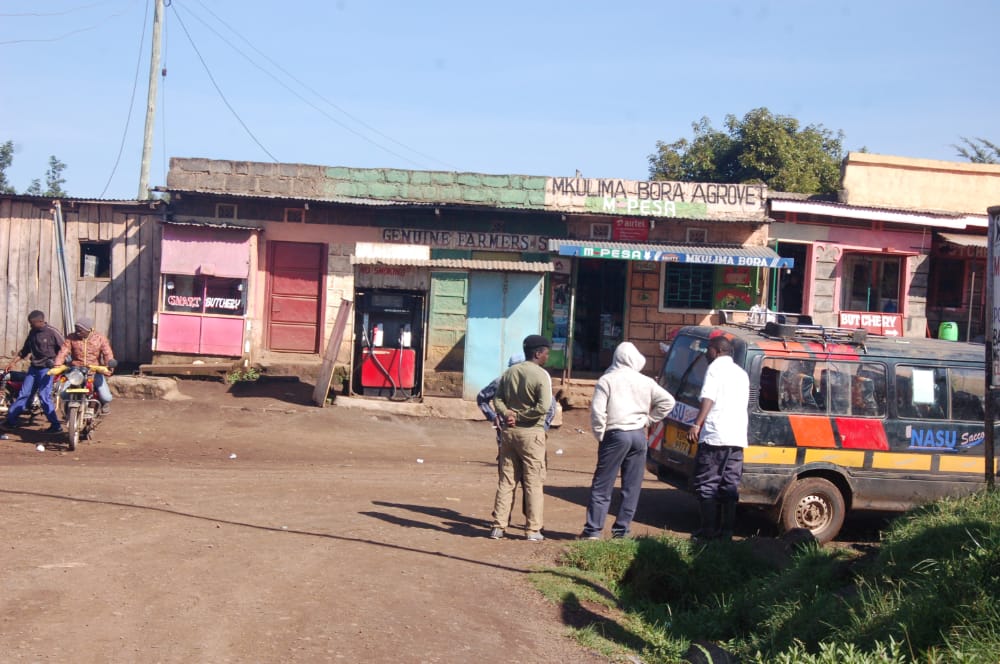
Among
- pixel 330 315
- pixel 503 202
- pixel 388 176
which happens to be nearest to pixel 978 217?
pixel 503 202

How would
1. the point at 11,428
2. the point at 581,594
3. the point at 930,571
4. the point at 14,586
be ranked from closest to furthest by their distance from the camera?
the point at 930,571, the point at 14,586, the point at 581,594, the point at 11,428

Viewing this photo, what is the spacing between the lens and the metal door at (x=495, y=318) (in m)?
16.3

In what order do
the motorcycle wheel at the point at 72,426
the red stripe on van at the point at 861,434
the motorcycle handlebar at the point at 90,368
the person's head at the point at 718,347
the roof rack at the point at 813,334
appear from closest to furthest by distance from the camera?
the person's head at the point at 718,347, the red stripe on van at the point at 861,434, the roof rack at the point at 813,334, the motorcycle wheel at the point at 72,426, the motorcycle handlebar at the point at 90,368

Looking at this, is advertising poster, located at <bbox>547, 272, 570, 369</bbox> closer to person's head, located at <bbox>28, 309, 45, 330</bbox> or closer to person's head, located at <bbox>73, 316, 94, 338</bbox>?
person's head, located at <bbox>73, 316, 94, 338</bbox>

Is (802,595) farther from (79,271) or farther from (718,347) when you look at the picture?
(79,271)

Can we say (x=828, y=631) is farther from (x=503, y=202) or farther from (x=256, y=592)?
(x=503, y=202)

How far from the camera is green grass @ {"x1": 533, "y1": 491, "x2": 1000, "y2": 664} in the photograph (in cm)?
450

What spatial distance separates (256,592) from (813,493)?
17.8ft

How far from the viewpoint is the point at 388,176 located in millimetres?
18484

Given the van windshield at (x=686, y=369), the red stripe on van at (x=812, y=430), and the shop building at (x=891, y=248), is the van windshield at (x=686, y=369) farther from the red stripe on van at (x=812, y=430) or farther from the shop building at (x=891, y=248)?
the shop building at (x=891, y=248)

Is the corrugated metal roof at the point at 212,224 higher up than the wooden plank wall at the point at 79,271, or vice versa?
the corrugated metal roof at the point at 212,224

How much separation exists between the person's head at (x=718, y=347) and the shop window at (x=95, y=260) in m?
14.1

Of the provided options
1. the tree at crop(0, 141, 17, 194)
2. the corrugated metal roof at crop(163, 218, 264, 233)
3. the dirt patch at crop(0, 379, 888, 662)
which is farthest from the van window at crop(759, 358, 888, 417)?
the tree at crop(0, 141, 17, 194)

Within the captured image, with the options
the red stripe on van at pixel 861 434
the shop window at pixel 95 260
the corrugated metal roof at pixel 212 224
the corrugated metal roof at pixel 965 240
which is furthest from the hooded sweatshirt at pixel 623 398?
the shop window at pixel 95 260
